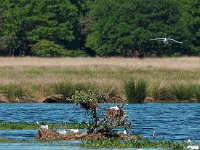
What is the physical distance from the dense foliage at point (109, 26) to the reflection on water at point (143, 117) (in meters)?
49.4

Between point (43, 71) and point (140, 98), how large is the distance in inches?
404

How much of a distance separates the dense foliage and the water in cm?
4943

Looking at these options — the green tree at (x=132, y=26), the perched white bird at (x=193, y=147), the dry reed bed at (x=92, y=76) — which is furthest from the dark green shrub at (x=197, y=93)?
the green tree at (x=132, y=26)

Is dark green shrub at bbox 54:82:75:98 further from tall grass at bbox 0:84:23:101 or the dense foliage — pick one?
the dense foliage

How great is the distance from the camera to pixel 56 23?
313 feet

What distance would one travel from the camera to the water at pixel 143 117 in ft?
98.2

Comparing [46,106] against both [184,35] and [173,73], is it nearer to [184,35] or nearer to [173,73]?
→ [173,73]

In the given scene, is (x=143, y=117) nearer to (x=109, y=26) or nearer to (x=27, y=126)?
(x=27, y=126)

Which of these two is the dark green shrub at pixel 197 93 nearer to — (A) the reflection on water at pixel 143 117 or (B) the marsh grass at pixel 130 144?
(A) the reflection on water at pixel 143 117

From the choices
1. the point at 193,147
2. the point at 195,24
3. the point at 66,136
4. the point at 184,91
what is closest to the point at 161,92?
the point at 184,91

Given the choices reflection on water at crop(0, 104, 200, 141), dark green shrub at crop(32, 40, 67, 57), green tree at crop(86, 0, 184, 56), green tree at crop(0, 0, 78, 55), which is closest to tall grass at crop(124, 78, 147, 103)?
reflection on water at crop(0, 104, 200, 141)

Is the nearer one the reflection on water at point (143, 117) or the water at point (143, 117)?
the water at point (143, 117)

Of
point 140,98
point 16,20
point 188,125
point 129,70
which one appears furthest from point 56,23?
point 188,125

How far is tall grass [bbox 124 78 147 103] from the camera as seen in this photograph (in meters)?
42.6
